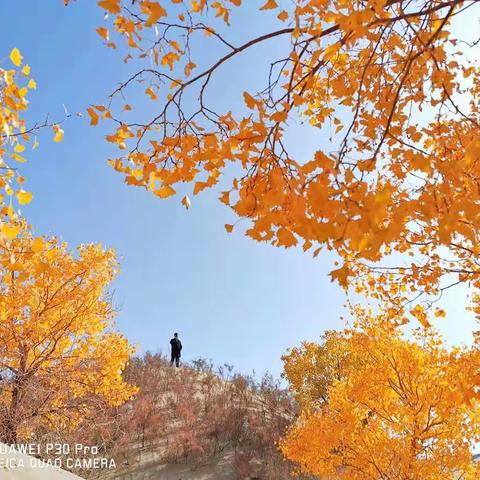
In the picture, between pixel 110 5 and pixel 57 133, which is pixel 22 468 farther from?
pixel 110 5

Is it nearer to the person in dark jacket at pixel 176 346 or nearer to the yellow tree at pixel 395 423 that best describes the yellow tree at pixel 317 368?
the person in dark jacket at pixel 176 346

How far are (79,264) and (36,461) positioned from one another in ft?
19.2

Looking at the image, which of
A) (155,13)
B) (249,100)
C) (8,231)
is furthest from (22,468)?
(155,13)

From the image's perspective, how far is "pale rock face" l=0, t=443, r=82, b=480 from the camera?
360cm

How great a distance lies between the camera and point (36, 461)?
161 inches

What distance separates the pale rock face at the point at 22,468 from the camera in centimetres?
360

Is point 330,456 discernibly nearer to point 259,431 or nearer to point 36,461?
point 36,461

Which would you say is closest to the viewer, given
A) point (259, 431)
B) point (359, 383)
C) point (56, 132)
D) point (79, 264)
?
point (56, 132)

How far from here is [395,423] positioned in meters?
9.74

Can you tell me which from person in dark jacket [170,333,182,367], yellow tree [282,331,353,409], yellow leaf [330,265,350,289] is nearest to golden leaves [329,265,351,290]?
yellow leaf [330,265,350,289]

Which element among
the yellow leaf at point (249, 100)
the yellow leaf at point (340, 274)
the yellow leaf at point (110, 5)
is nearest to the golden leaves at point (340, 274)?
the yellow leaf at point (340, 274)

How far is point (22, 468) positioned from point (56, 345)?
5.69m

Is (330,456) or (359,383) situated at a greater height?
(359,383)

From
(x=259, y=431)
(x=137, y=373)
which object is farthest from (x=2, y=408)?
(x=137, y=373)
